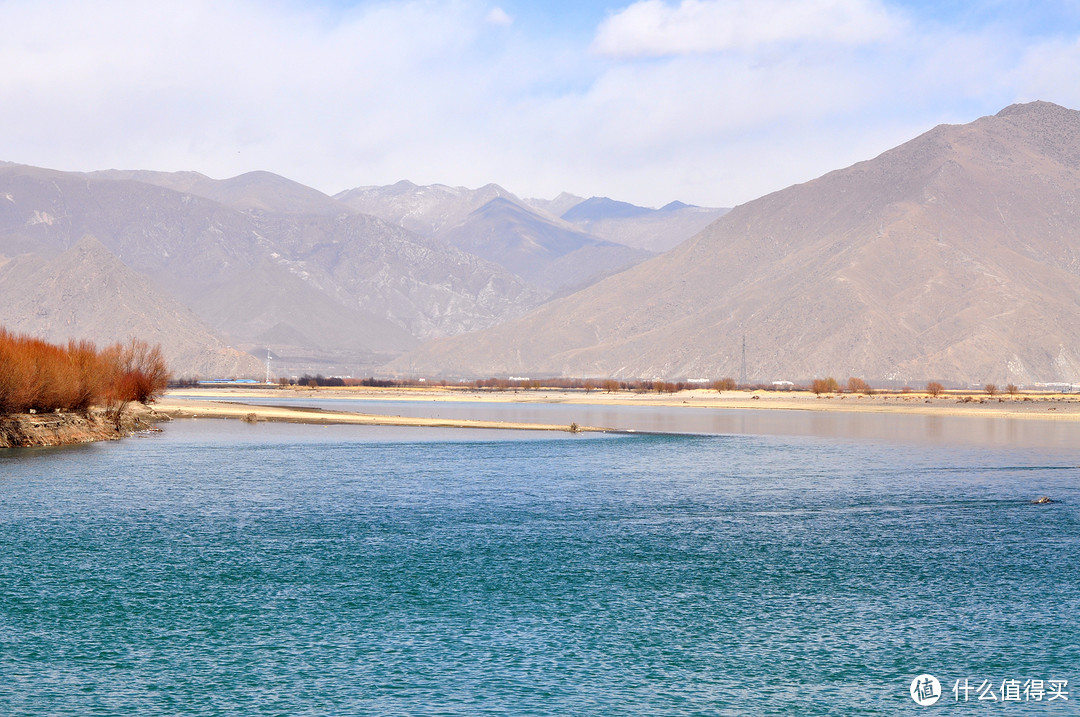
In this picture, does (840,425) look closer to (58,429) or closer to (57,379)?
(58,429)

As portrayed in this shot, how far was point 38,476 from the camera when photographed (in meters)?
47.4

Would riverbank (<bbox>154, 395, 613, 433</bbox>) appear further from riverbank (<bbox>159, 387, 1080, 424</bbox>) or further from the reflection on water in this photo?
the reflection on water

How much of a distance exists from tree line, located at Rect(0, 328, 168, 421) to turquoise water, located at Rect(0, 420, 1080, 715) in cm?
1325

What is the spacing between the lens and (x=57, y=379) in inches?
2574

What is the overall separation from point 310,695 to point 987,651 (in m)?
12.7

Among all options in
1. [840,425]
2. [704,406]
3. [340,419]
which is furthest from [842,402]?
[340,419]

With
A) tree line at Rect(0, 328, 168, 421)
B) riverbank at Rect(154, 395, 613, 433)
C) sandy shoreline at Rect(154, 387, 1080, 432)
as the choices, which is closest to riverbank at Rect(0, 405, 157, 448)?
tree line at Rect(0, 328, 168, 421)

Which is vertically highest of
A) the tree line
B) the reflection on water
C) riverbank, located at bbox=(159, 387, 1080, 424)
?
the tree line

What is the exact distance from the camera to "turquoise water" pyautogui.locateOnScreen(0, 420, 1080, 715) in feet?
60.6

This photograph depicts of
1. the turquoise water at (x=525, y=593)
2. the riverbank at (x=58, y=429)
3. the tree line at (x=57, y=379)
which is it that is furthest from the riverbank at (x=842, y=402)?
the turquoise water at (x=525, y=593)

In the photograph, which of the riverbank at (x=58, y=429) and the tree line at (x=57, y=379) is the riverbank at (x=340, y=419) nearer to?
the tree line at (x=57, y=379)

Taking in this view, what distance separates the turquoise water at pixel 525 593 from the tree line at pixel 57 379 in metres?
13.2

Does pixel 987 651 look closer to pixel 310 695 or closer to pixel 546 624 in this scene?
pixel 546 624

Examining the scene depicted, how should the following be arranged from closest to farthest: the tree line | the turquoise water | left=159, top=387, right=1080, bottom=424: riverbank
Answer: the turquoise water → the tree line → left=159, top=387, right=1080, bottom=424: riverbank
